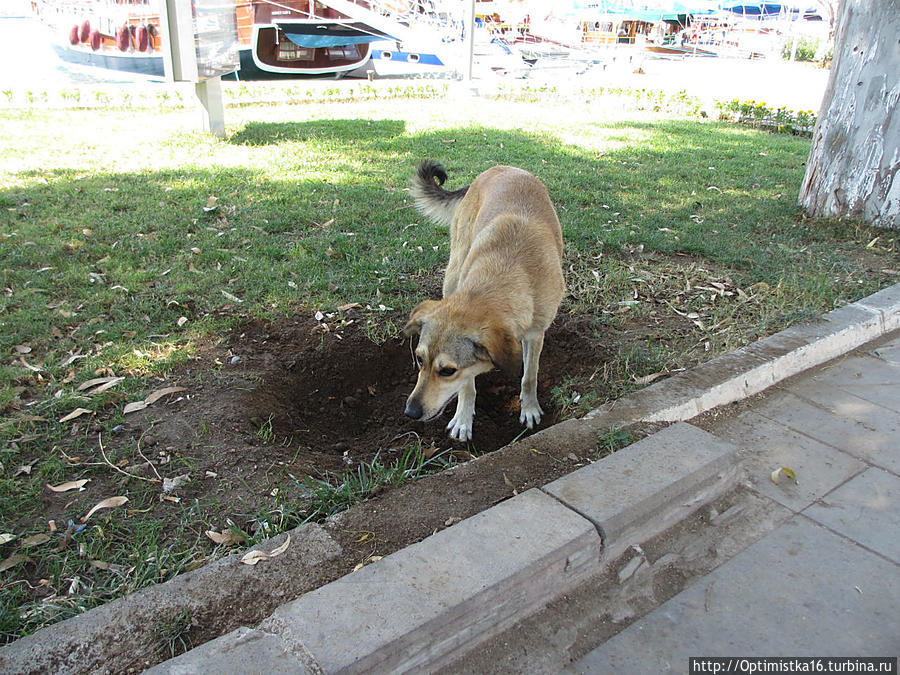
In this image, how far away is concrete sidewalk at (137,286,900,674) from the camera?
199cm

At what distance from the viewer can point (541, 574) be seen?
2260 mm

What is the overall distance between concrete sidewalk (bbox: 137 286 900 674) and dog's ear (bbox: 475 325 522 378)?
1.30 ft

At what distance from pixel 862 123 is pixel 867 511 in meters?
4.96

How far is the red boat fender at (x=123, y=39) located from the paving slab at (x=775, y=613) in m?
10.2

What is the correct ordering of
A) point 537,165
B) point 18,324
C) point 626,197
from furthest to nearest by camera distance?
point 537,165 → point 626,197 → point 18,324

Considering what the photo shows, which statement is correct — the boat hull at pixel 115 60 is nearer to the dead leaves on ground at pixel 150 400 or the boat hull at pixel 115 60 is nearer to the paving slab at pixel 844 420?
the dead leaves on ground at pixel 150 400

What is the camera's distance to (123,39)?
9.09m

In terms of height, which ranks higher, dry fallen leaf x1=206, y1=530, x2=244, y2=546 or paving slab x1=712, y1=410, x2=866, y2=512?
paving slab x1=712, y1=410, x2=866, y2=512

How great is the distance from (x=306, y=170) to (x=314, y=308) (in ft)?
13.0

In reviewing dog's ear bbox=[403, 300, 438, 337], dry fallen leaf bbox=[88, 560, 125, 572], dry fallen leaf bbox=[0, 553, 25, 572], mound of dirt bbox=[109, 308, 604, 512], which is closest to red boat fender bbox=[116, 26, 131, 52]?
mound of dirt bbox=[109, 308, 604, 512]

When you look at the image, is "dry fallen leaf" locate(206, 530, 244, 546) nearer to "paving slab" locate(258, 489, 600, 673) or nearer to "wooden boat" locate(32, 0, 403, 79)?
"paving slab" locate(258, 489, 600, 673)

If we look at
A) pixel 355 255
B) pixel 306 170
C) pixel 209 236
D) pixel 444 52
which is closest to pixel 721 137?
pixel 306 170

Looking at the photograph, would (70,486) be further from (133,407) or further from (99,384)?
(99,384)

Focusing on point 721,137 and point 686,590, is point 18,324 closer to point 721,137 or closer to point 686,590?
point 686,590
